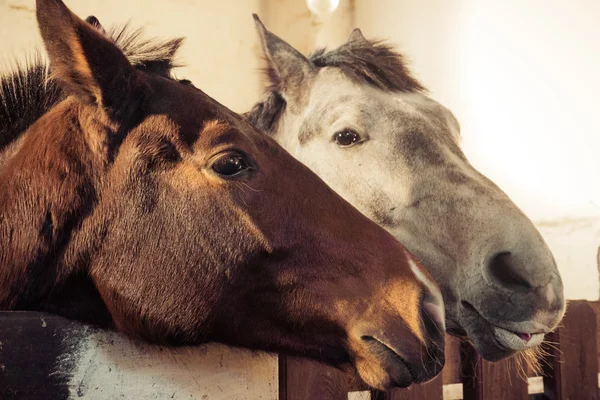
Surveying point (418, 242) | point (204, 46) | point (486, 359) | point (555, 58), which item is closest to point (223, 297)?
point (418, 242)

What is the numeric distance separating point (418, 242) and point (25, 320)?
0.84m

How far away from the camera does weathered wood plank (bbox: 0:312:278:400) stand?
2.48 ft

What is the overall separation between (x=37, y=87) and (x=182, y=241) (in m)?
0.56

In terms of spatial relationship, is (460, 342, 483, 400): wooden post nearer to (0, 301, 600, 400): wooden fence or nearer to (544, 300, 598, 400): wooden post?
(0, 301, 600, 400): wooden fence

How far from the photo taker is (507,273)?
1190 mm

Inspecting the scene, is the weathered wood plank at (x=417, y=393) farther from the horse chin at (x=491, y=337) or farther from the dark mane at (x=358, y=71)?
the dark mane at (x=358, y=71)

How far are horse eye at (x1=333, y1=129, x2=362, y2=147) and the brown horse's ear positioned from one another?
24.2 inches

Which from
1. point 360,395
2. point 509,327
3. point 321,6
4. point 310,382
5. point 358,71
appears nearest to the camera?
point 310,382

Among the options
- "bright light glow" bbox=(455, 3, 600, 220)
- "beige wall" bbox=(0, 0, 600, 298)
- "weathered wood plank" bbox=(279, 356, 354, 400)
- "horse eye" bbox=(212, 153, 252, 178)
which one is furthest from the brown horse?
"bright light glow" bbox=(455, 3, 600, 220)

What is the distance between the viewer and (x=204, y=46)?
5.39 feet

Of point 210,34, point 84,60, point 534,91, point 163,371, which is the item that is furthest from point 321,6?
point 163,371

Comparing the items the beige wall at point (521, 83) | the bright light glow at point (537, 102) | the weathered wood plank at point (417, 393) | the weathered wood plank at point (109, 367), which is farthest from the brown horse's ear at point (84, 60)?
the bright light glow at point (537, 102)

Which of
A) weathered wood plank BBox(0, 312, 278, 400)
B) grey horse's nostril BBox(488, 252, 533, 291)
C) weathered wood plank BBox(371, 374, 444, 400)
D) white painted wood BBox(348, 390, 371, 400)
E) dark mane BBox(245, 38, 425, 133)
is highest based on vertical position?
dark mane BBox(245, 38, 425, 133)

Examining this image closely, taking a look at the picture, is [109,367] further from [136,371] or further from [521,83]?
[521,83]
